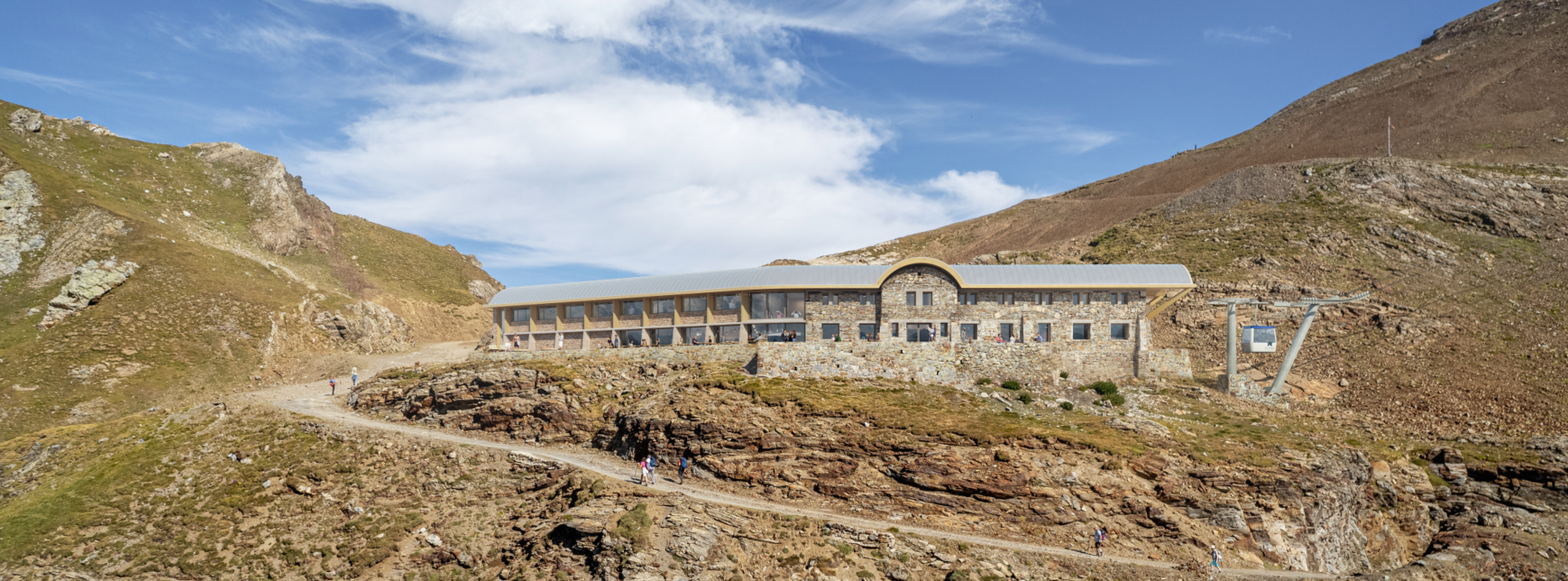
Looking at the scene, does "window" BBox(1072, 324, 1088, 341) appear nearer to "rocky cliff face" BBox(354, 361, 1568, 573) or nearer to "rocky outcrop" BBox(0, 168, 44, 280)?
"rocky cliff face" BBox(354, 361, 1568, 573)

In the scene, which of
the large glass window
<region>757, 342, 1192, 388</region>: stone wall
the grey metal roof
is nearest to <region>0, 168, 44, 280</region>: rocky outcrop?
the grey metal roof

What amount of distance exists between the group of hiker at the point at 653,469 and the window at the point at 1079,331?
27883mm

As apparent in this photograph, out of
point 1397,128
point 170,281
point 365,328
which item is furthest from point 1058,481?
point 1397,128

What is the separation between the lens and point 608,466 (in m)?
42.9

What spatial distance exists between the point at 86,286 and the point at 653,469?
191 ft

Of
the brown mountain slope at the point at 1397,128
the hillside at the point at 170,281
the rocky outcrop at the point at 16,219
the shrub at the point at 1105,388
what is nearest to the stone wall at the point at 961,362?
the shrub at the point at 1105,388

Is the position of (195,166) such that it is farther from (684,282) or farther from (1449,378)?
(1449,378)

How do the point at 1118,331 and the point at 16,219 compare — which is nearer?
the point at 1118,331

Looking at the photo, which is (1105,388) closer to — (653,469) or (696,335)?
(696,335)

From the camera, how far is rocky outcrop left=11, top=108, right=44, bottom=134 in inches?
3356

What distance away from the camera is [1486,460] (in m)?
46.5

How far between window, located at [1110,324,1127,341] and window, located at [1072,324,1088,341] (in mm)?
1605

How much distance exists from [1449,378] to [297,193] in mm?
119663

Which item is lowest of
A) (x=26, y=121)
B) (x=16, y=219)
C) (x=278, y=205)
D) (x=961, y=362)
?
(x=961, y=362)
